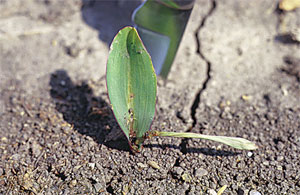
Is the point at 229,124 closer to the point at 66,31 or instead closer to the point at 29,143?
the point at 29,143

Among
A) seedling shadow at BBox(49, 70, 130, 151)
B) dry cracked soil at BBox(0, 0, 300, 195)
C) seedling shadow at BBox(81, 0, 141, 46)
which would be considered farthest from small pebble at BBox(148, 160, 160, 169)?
seedling shadow at BBox(81, 0, 141, 46)

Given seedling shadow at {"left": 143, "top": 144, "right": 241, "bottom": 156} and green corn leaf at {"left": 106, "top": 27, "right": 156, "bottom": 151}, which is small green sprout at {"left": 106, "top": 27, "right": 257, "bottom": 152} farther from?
seedling shadow at {"left": 143, "top": 144, "right": 241, "bottom": 156}

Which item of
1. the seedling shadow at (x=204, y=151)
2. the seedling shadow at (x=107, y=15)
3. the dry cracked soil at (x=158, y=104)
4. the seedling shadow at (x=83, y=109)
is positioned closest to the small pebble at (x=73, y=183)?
the dry cracked soil at (x=158, y=104)

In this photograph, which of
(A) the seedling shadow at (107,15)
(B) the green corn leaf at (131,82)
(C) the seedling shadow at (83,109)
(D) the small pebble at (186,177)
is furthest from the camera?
(A) the seedling shadow at (107,15)

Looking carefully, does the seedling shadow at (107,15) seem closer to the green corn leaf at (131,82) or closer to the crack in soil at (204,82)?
the crack in soil at (204,82)

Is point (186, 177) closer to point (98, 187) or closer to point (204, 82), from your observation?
point (98, 187)
